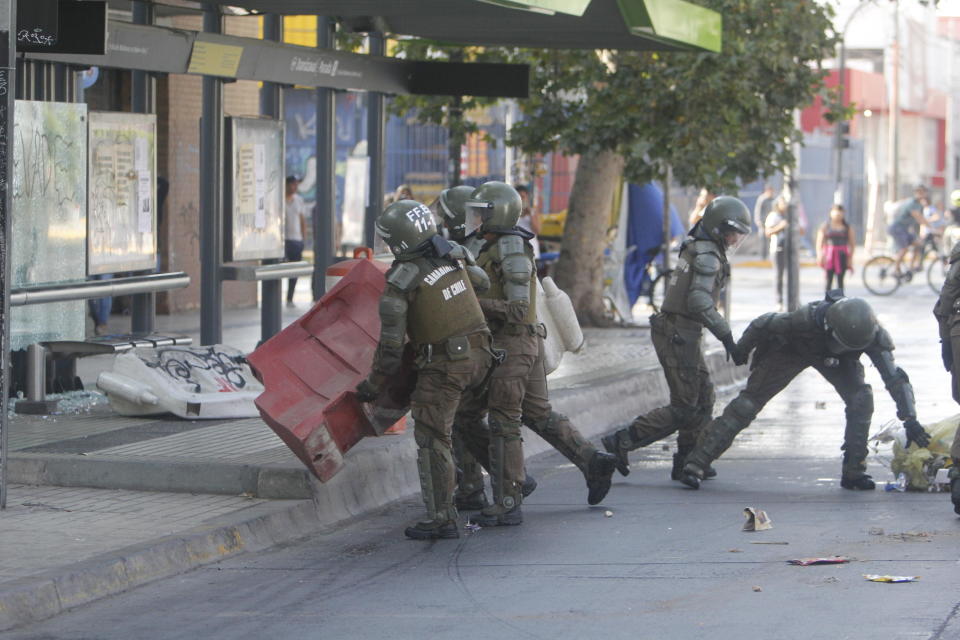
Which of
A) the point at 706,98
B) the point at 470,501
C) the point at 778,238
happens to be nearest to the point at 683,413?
the point at 470,501

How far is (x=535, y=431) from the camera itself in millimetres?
8812

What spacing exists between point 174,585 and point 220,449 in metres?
2.40

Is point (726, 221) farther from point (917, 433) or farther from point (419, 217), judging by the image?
point (419, 217)

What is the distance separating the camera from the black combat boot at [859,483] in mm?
9328

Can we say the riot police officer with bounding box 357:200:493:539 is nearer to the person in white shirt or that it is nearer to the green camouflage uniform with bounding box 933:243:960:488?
the green camouflage uniform with bounding box 933:243:960:488

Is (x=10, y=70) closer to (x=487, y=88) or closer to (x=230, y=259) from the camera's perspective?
(x=230, y=259)

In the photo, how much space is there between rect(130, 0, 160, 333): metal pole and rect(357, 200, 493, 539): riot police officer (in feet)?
14.1

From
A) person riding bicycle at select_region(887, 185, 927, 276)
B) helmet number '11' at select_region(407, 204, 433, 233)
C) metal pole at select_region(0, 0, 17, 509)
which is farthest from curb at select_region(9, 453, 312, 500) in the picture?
person riding bicycle at select_region(887, 185, 927, 276)

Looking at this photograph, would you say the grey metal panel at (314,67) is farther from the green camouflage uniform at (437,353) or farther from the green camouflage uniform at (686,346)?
the green camouflage uniform at (437,353)

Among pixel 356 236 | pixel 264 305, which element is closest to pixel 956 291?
pixel 264 305

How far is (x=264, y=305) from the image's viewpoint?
13016 mm

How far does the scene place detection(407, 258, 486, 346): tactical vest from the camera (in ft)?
25.7

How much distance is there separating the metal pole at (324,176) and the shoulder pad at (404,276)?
17.9 ft

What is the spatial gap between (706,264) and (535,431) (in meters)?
1.63
